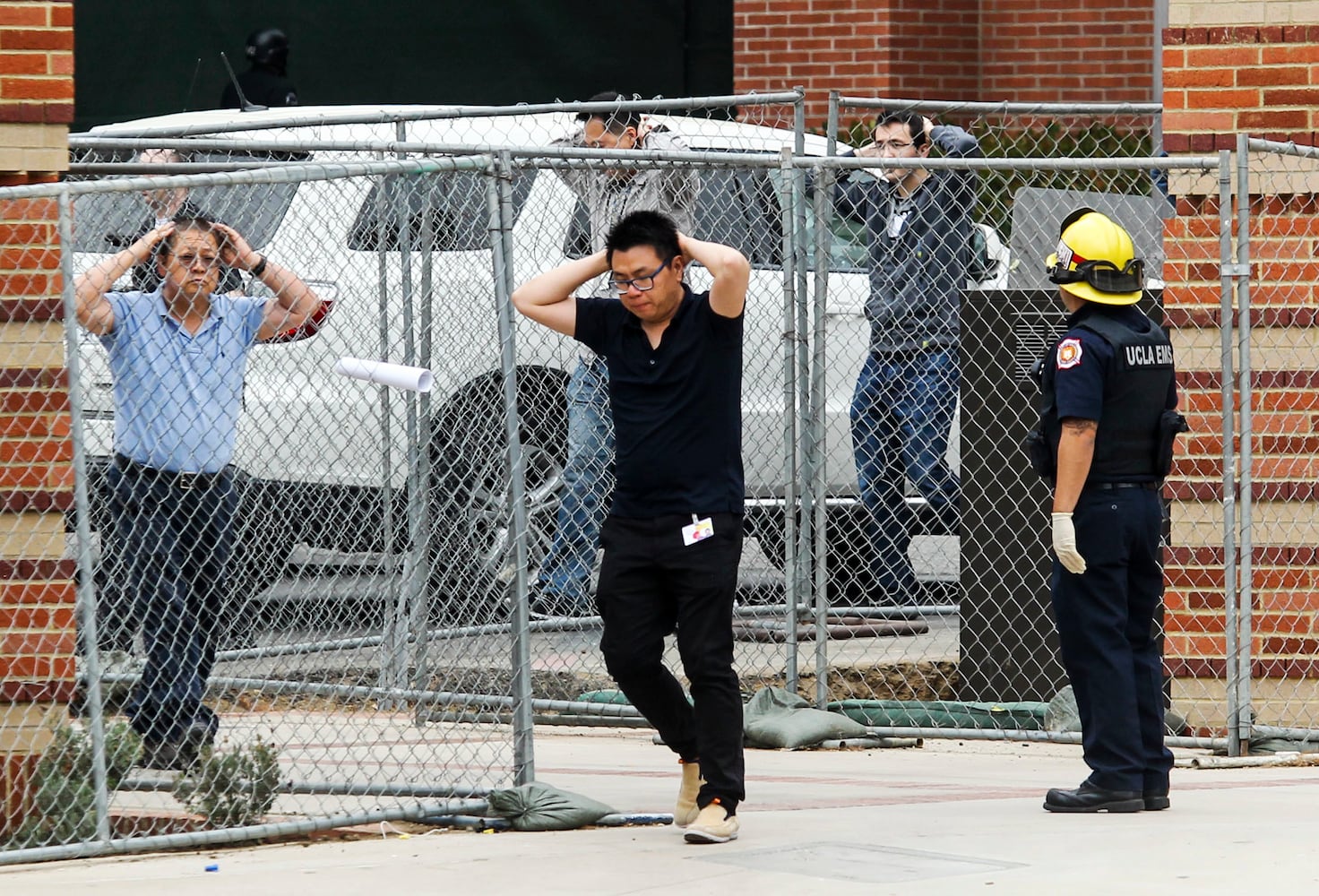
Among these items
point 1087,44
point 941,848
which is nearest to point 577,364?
point 941,848

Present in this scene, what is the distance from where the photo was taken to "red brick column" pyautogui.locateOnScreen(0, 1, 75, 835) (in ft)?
20.9

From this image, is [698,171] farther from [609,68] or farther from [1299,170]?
[609,68]

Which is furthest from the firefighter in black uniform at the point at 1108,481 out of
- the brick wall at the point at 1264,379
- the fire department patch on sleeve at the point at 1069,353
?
the brick wall at the point at 1264,379

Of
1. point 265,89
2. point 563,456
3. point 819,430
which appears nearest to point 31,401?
point 819,430

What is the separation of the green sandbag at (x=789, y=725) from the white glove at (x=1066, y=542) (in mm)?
1960

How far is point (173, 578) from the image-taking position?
744 cm

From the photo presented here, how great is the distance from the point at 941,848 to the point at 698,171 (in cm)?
373

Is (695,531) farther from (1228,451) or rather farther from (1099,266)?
(1228,451)

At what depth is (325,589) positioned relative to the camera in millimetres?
10078

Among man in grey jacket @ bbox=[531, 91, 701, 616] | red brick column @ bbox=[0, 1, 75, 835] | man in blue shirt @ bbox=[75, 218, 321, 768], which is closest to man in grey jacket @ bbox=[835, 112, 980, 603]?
man in grey jacket @ bbox=[531, 91, 701, 616]

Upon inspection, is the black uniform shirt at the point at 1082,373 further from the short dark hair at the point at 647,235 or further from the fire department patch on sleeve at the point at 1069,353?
the short dark hair at the point at 647,235

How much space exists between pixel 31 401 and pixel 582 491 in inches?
120

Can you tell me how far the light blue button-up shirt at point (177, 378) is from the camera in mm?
7293

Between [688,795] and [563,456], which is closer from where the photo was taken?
[688,795]
